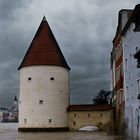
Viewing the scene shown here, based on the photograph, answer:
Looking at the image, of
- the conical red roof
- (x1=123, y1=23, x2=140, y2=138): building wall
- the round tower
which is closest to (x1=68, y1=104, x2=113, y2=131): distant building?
the round tower

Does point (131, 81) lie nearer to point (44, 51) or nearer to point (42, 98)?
point (42, 98)

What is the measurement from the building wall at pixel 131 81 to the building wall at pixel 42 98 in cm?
1973

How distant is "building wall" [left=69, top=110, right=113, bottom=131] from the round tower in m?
1.36

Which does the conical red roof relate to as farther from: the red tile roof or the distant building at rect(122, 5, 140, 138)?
the distant building at rect(122, 5, 140, 138)

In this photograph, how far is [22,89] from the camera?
55.8m

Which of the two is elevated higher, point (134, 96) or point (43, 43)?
point (43, 43)

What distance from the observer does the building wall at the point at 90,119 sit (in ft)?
178

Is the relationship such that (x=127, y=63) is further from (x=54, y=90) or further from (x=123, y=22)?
(x=54, y=90)

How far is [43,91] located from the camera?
179 feet

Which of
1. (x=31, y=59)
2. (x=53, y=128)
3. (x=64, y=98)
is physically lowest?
(x=53, y=128)

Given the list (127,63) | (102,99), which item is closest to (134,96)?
(127,63)

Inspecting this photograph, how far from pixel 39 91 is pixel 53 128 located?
537cm

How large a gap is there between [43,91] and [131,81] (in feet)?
77.2

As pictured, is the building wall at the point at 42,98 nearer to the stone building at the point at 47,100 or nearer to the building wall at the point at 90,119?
the stone building at the point at 47,100
